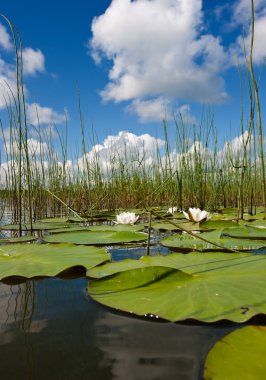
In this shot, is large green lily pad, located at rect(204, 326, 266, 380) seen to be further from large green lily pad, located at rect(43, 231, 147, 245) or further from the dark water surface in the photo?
large green lily pad, located at rect(43, 231, 147, 245)

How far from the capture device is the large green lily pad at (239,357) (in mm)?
487

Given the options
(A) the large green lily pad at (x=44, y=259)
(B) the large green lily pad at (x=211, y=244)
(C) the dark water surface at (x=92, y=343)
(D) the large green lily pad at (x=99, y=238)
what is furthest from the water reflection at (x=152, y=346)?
(D) the large green lily pad at (x=99, y=238)

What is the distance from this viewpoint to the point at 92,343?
640 mm

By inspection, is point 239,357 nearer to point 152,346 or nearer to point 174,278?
point 152,346

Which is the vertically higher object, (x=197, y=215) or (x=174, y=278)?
(x=197, y=215)

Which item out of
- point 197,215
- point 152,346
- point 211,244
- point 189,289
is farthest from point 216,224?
point 152,346

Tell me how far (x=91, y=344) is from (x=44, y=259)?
2.27 feet

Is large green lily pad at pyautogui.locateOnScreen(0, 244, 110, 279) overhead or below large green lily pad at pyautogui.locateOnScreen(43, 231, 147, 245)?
below

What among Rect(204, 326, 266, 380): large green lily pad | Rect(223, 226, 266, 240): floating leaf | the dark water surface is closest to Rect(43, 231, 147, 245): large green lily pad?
Rect(223, 226, 266, 240): floating leaf

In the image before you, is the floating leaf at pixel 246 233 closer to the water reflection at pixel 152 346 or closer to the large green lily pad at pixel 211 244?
the large green lily pad at pixel 211 244

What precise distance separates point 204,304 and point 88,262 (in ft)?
1.84

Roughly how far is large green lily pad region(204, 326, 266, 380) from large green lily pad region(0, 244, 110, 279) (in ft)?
2.14

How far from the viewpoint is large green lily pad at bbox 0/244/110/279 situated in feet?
3.68

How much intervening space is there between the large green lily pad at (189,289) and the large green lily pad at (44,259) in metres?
0.13
